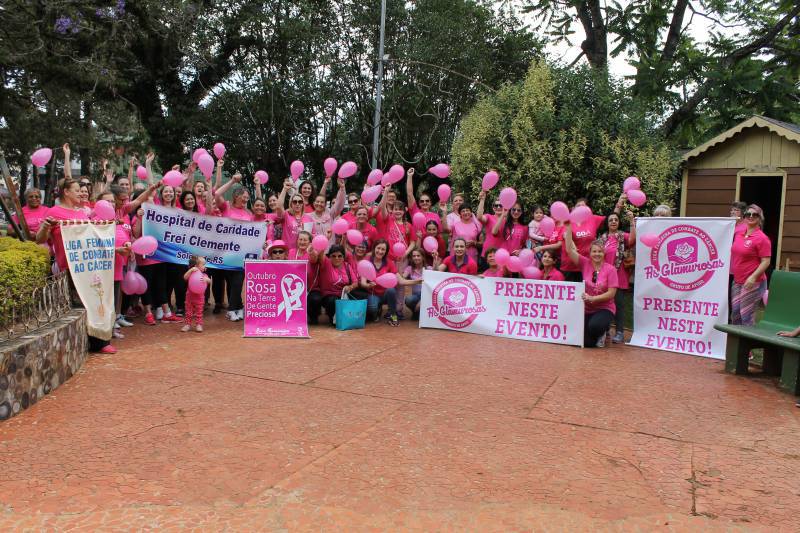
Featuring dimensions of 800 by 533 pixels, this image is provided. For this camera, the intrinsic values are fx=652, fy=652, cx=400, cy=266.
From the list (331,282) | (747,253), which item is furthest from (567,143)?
(331,282)

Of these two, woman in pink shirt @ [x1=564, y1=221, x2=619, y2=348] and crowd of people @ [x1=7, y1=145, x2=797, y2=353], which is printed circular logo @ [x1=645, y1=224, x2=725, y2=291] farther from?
woman in pink shirt @ [x1=564, y1=221, x2=619, y2=348]

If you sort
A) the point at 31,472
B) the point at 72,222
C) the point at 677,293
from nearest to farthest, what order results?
the point at 31,472 → the point at 72,222 → the point at 677,293

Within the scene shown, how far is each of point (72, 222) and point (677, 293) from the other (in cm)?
677

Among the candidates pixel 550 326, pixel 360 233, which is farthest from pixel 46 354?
pixel 550 326

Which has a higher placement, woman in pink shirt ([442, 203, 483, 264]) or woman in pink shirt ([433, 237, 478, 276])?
woman in pink shirt ([442, 203, 483, 264])

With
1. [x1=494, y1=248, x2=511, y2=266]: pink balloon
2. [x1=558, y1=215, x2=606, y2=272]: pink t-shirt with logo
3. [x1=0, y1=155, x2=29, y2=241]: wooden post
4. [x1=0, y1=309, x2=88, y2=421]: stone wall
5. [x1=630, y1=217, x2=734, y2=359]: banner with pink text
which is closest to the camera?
[x1=0, y1=309, x2=88, y2=421]: stone wall

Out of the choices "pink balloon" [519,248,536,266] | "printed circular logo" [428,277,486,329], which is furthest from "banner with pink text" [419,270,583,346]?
"pink balloon" [519,248,536,266]

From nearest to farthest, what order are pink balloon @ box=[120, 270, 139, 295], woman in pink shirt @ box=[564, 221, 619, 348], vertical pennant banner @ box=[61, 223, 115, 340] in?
1. vertical pennant banner @ box=[61, 223, 115, 340]
2. woman in pink shirt @ box=[564, 221, 619, 348]
3. pink balloon @ box=[120, 270, 139, 295]

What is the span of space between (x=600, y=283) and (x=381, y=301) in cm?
296

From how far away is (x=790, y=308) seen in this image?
21.7 feet

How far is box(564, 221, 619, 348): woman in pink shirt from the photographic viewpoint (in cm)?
768

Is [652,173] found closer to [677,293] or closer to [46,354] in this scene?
[677,293]

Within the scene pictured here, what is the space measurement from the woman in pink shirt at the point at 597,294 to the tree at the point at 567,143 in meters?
1.93

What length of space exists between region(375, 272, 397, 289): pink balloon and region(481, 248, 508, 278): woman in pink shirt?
119 centimetres
